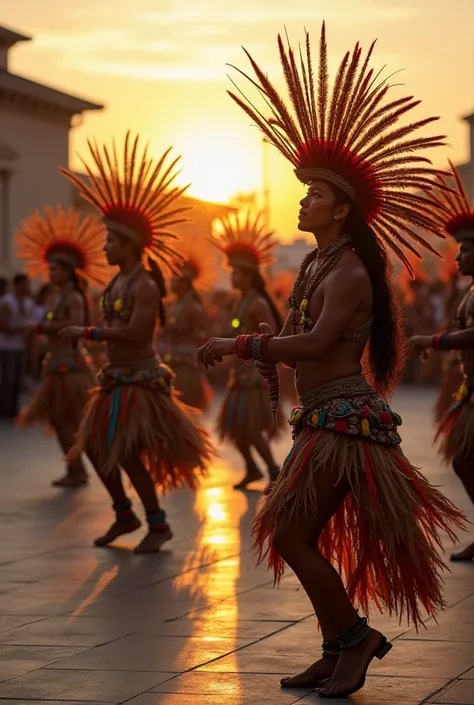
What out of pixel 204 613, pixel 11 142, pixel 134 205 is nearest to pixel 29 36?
pixel 11 142

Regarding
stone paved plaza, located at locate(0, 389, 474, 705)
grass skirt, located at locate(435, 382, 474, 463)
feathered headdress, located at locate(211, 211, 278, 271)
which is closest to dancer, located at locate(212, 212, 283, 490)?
feathered headdress, located at locate(211, 211, 278, 271)

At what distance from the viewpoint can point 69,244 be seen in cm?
1253

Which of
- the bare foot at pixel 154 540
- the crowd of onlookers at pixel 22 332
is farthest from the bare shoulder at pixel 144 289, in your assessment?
the crowd of onlookers at pixel 22 332

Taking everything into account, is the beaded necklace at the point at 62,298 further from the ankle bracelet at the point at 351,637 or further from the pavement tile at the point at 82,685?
the ankle bracelet at the point at 351,637

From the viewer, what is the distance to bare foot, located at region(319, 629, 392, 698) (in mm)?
5699

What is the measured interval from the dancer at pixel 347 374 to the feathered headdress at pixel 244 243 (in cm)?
662

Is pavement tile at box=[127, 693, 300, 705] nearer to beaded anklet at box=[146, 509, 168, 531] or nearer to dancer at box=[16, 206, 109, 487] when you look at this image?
beaded anklet at box=[146, 509, 168, 531]

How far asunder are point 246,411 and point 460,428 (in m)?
4.03

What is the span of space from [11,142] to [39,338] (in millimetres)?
14106

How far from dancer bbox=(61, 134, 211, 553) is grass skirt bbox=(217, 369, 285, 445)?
303cm

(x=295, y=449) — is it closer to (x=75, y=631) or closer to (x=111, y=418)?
(x=75, y=631)

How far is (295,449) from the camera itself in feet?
19.8

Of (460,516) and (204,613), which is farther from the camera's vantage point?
(204,613)

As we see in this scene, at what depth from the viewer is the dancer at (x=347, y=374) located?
5836 millimetres
